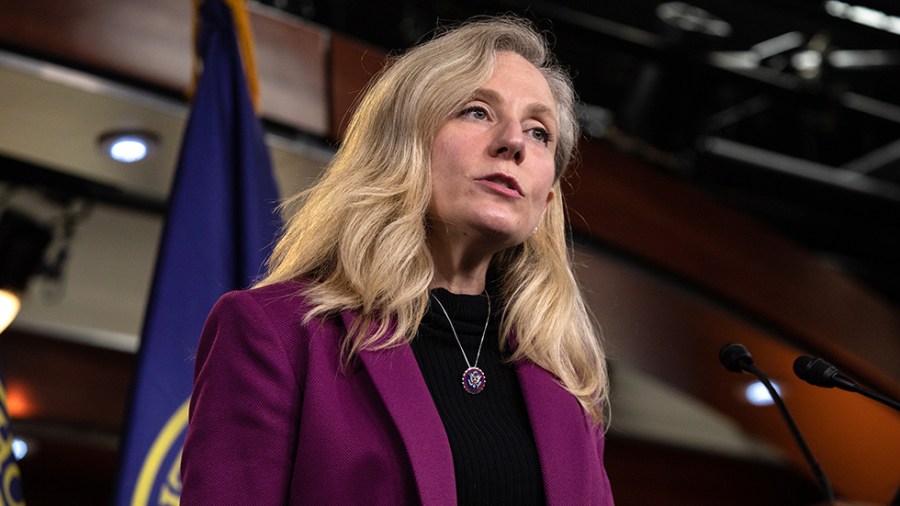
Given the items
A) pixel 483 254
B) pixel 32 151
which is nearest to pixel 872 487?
pixel 32 151

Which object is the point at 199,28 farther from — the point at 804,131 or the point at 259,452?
the point at 804,131

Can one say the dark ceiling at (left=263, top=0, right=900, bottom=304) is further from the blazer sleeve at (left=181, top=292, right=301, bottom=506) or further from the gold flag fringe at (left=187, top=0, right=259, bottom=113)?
the blazer sleeve at (left=181, top=292, right=301, bottom=506)

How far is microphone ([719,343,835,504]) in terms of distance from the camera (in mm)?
1726

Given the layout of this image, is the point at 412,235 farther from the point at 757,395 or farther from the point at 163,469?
the point at 757,395

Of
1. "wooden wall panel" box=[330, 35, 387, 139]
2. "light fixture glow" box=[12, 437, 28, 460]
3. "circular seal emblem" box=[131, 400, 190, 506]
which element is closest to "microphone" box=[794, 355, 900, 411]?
"circular seal emblem" box=[131, 400, 190, 506]

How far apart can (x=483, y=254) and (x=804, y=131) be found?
448 cm

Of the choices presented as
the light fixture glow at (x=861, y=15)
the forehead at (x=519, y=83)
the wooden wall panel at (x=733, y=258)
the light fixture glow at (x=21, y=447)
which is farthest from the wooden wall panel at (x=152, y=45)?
the light fixture glow at (x=21, y=447)

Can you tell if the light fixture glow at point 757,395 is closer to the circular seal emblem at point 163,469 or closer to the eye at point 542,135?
the circular seal emblem at point 163,469

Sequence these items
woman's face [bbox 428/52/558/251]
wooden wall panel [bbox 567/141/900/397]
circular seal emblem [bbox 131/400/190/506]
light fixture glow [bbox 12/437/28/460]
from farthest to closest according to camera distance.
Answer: light fixture glow [bbox 12/437/28/460], wooden wall panel [bbox 567/141/900/397], circular seal emblem [bbox 131/400/190/506], woman's face [bbox 428/52/558/251]

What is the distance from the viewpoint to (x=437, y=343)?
1.65 m

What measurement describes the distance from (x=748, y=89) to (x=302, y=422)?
11.9ft

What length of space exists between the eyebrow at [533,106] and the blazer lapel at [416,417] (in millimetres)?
451

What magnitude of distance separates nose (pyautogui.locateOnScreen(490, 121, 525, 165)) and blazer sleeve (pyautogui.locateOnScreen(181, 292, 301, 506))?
1.46 ft

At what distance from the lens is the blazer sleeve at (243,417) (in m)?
1.39
